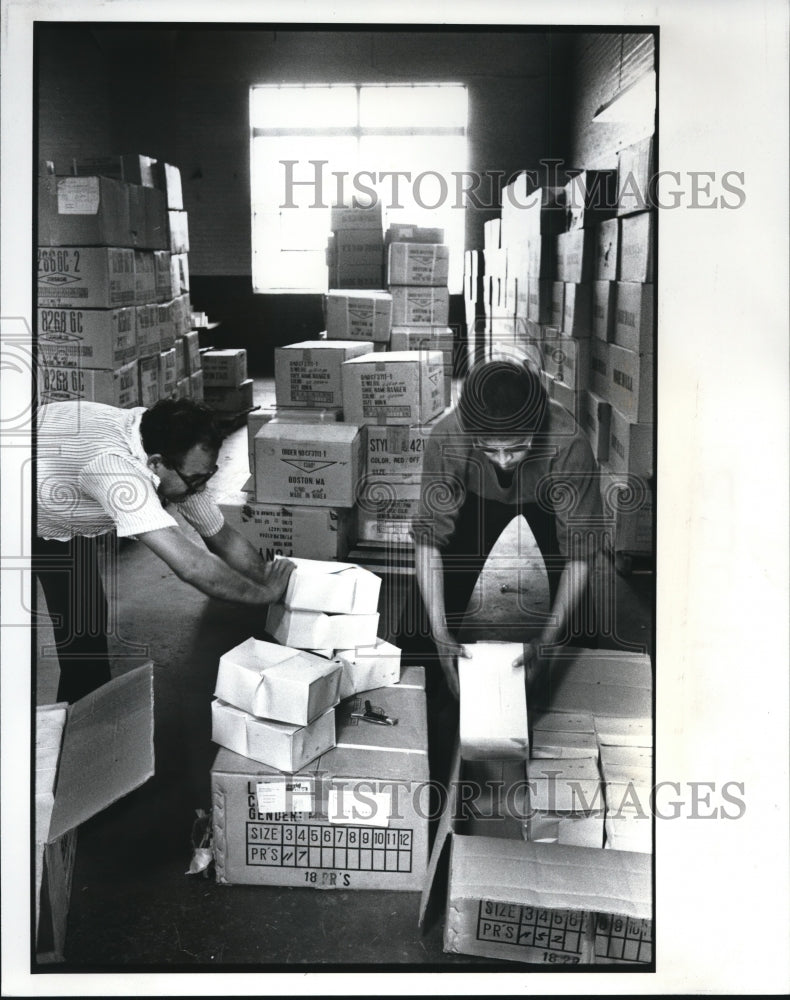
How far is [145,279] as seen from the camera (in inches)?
100

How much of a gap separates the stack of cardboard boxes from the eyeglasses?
0.17 meters

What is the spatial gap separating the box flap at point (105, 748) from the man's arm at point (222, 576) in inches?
9.3

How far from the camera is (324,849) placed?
8.50 ft

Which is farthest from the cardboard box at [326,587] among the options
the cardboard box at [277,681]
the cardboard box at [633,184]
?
the cardboard box at [633,184]

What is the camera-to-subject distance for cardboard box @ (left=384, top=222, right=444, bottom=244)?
8.31 feet

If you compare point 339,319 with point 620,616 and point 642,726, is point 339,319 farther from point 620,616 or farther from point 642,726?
point 642,726

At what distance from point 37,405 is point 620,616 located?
1437 millimetres

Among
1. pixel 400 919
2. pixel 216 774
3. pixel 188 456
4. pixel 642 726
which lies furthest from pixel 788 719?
pixel 188 456

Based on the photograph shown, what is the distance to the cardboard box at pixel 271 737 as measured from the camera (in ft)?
8.29

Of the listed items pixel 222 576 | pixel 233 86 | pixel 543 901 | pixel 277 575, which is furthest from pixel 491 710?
pixel 233 86

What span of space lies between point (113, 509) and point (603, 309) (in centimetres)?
122

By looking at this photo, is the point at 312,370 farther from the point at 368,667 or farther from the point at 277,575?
the point at 368,667

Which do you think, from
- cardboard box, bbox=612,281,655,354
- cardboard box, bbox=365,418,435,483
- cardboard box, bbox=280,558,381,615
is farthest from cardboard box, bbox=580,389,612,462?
cardboard box, bbox=280,558,381,615

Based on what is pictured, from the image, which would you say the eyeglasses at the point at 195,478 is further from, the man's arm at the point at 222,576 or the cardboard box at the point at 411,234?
the cardboard box at the point at 411,234
